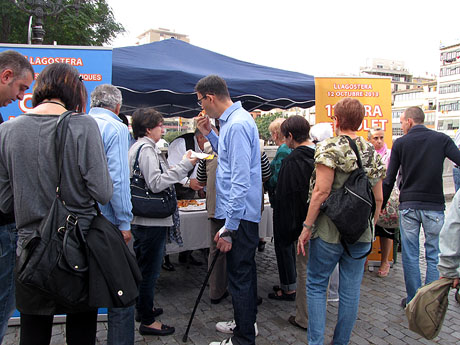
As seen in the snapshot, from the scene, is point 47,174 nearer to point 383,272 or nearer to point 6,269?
point 6,269

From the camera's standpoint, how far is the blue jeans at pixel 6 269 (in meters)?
1.93

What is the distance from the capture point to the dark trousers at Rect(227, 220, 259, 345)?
8.50 feet

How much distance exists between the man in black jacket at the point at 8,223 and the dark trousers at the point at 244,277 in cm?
137

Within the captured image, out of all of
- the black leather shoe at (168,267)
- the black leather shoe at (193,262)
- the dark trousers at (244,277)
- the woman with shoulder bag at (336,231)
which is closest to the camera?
the woman with shoulder bag at (336,231)

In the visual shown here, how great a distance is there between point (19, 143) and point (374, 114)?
15.1 feet

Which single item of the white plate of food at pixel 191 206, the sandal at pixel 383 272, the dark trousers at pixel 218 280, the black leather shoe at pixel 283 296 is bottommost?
the black leather shoe at pixel 283 296

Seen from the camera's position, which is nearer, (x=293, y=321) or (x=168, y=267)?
(x=293, y=321)

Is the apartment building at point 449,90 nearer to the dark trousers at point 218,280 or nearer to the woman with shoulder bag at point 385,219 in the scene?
the woman with shoulder bag at point 385,219

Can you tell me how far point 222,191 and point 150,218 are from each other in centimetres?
64

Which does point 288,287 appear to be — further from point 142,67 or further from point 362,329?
point 142,67

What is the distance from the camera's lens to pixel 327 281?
8.24 ft

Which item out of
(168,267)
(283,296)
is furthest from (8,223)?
(168,267)

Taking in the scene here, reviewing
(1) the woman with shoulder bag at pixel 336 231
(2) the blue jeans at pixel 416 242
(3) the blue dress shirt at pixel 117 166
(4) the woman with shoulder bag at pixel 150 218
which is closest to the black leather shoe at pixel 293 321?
(1) the woman with shoulder bag at pixel 336 231

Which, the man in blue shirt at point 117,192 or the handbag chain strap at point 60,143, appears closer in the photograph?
the handbag chain strap at point 60,143
